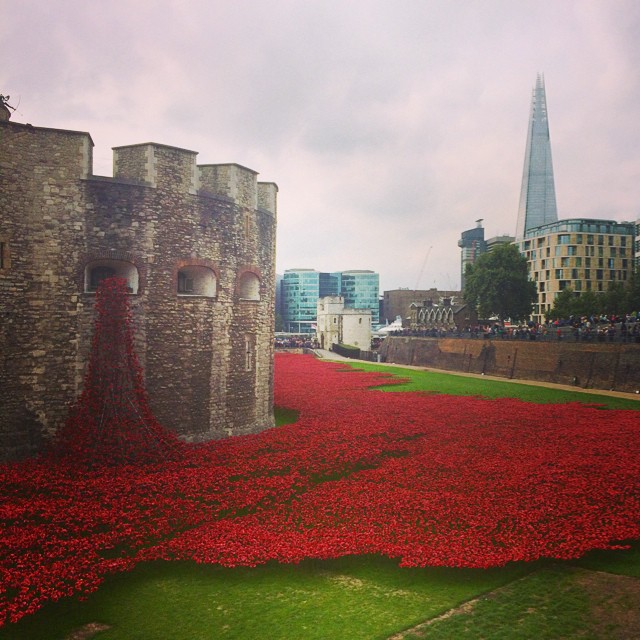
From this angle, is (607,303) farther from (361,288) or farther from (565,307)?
(361,288)

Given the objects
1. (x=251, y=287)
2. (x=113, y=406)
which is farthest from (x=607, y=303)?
(x=113, y=406)

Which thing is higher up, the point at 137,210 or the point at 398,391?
the point at 137,210

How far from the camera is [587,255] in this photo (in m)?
97.0

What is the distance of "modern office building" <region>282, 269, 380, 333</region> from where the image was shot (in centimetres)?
17450

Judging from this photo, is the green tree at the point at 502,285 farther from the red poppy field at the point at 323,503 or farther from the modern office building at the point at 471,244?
the modern office building at the point at 471,244

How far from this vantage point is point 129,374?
15961mm

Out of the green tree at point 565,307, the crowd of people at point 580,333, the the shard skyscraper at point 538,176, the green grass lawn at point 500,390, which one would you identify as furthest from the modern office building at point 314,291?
the green grass lawn at point 500,390

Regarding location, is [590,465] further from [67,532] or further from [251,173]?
[251,173]

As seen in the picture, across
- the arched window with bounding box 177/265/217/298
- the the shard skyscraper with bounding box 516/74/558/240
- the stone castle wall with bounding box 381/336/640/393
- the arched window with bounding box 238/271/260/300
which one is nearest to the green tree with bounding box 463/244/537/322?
the stone castle wall with bounding box 381/336/640/393

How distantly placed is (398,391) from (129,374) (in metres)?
19.8

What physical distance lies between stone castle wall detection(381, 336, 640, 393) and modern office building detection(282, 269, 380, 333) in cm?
11856

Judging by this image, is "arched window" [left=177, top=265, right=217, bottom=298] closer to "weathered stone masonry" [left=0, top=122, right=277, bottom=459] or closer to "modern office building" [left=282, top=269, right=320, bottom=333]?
"weathered stone masonry" [left=0, top=122, right=277, bottom=459]

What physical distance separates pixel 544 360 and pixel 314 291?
137618 millimetres

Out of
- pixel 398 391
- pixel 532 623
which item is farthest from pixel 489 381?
pixel 532 623
